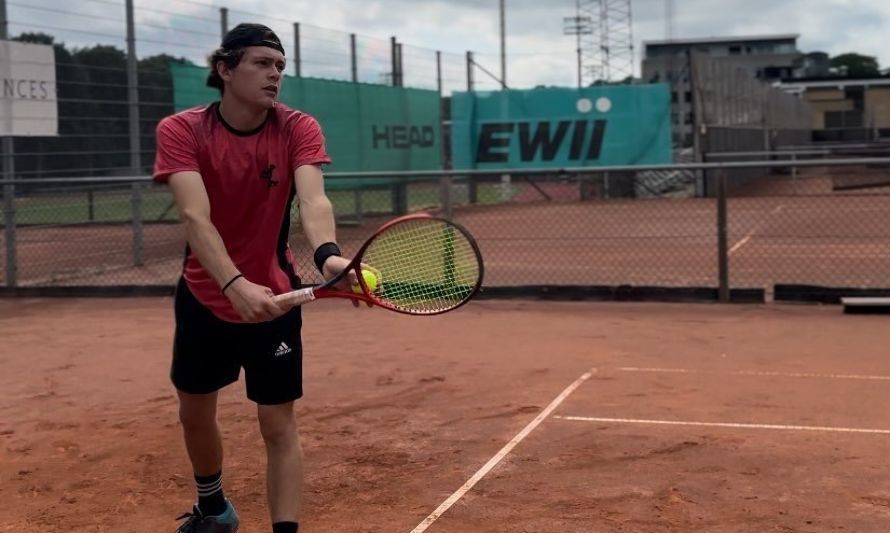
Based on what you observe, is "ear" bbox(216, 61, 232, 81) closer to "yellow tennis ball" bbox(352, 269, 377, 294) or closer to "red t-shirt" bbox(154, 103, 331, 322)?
"red t-shirt" bbox(154, 103, 331, 322)

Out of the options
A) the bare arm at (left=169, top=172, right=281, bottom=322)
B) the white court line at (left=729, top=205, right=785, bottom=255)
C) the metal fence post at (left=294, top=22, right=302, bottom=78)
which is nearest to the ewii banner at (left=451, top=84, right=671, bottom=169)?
the white court line at (left=729, top=205, right=785, bottom=255)

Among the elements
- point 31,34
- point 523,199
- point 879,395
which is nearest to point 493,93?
point 523,199

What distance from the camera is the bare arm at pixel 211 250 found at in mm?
3441

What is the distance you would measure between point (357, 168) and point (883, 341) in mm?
12107

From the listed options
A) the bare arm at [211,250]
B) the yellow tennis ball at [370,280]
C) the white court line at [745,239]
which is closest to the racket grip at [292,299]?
the bare arm at [211,250]

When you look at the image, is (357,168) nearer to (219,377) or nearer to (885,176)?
(219,377)

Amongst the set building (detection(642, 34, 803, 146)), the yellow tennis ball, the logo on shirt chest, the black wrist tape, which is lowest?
the yellow tennis ball

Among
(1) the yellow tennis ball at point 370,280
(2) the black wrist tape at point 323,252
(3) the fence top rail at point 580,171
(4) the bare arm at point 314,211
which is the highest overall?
(3) the fence top rail at point 580,171

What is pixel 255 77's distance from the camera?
3676 mm

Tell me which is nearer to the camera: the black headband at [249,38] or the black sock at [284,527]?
the black headband at [249,38]

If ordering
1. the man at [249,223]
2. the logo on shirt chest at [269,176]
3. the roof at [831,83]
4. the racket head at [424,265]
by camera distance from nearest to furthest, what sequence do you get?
1. the man at [249,223]
2. the logo on shirt chest at [269,176]
3. the racket head at [424,265]
4. the roof at [831,83]

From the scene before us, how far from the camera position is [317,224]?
372 cm

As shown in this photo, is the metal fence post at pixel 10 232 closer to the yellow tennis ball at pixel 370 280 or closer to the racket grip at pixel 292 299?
the yellow tennis ball at pixel 370 280

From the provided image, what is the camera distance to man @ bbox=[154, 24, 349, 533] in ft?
12.0
